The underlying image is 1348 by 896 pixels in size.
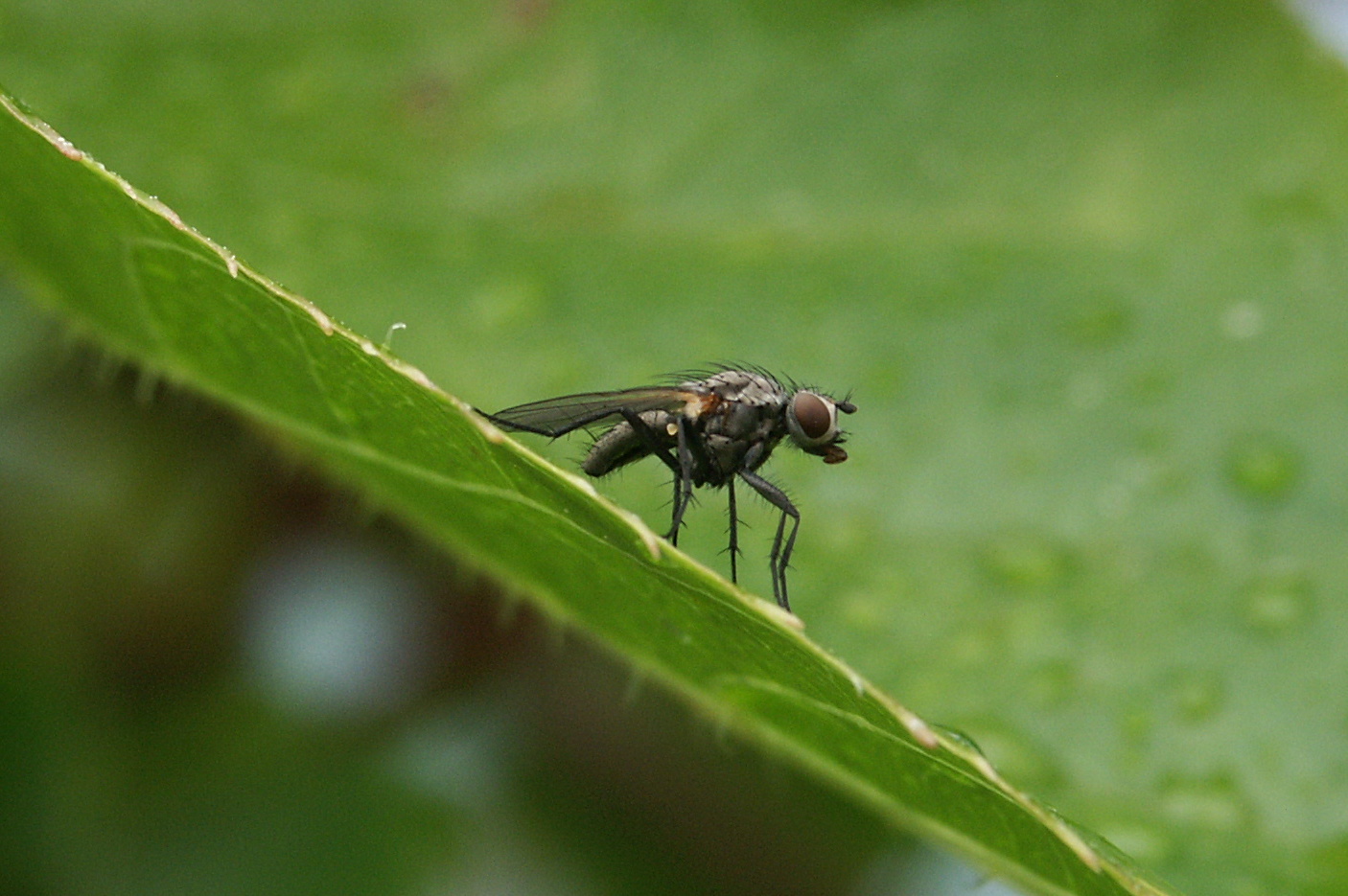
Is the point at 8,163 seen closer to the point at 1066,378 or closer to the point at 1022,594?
the point at 1022,594

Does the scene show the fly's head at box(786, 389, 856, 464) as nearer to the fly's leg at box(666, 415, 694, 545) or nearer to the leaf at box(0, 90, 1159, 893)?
the fly's leg at box(666, 415, 694, 545)

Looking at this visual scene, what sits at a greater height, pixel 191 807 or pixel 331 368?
pixel 331 368

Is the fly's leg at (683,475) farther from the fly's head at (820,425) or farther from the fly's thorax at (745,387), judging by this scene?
the fly's head at (820,425)

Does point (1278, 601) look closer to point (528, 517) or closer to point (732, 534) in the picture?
point (732, 534)

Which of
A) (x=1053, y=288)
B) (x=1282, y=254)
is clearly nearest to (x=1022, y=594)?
(x=1053, y=288)

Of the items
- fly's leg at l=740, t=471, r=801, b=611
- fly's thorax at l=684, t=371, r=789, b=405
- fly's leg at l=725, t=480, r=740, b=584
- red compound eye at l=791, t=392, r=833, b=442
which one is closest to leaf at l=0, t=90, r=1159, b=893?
fly's leg at l=740, t=471, r=801, b=611

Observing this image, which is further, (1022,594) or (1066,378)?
(1066,378)

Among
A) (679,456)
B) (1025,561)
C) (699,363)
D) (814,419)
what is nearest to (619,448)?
(679,456)
